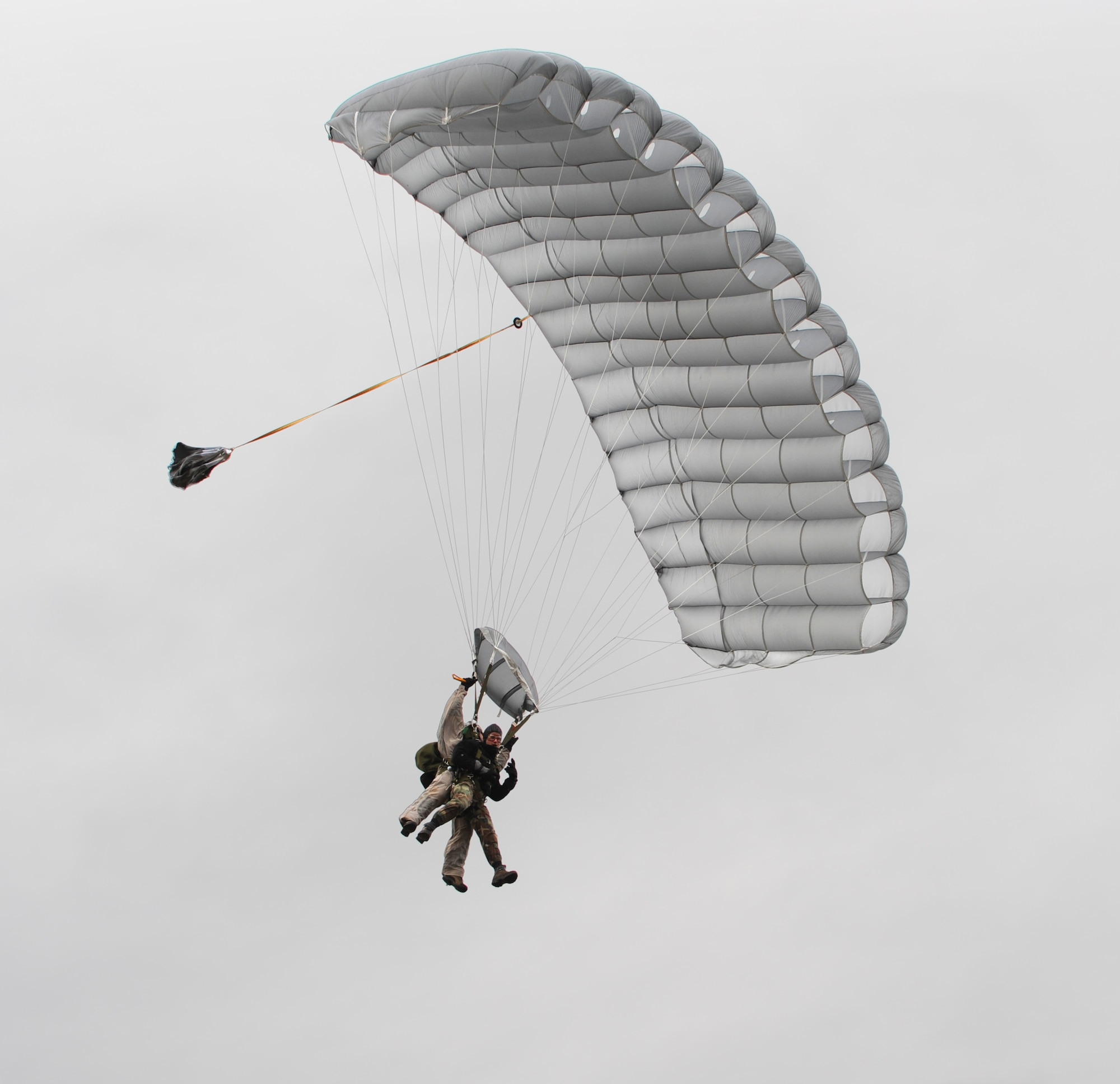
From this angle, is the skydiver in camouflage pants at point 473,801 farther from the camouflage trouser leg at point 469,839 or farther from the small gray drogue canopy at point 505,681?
the small gray drogue canopy at point 505,681

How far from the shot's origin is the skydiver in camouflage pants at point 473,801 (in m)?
13.9

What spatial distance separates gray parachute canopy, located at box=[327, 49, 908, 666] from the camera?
1365 centimetres

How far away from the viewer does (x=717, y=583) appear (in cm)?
1723

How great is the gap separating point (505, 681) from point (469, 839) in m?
1.49

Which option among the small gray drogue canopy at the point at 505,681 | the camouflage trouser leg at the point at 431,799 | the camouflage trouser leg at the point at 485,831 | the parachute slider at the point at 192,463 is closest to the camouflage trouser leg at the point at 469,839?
the camouflage trouser leg at the point at 485,831

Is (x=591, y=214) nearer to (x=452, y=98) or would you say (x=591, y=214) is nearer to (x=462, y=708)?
(x=452, y=98)

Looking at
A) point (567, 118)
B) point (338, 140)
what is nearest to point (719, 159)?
point (567, 118)

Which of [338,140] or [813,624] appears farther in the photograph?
[813,624]

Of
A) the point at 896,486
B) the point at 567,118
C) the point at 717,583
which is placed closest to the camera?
the point at 567,118

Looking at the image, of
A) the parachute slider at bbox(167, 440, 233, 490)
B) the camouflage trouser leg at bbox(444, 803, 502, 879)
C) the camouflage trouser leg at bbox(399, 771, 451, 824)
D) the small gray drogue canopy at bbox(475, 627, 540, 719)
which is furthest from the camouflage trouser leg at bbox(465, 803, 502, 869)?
the parachute slider at bbox(167, 440, 233, 490)

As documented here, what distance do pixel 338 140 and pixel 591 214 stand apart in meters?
2.30

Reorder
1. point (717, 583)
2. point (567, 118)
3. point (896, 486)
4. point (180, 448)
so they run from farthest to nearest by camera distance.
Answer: point (717, 583)
point (896, 486)
point (180, 448)
point (567, 118)

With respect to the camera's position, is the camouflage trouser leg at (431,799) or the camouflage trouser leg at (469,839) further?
the camouflage trouser leg at (469,839)

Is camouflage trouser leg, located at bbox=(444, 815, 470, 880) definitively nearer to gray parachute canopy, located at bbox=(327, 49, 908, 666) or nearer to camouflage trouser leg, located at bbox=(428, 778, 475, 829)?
camouflage trouser leg, located at bbox=(428, 778, 475, 829)
